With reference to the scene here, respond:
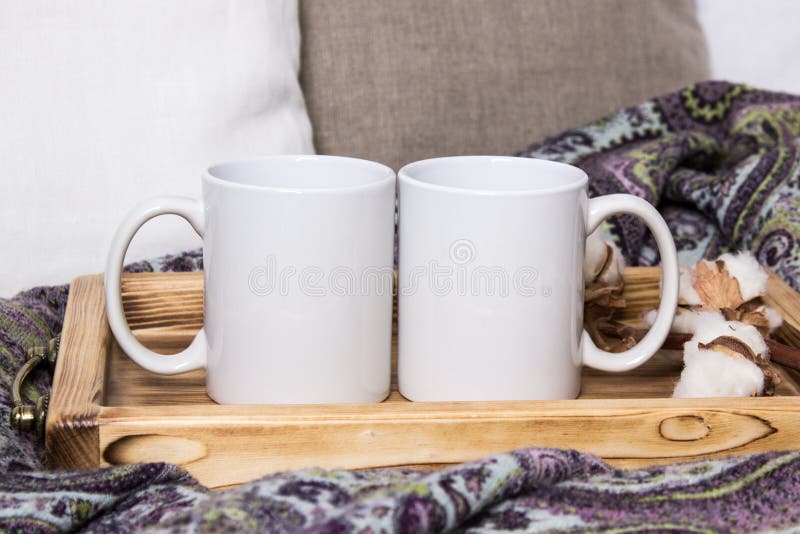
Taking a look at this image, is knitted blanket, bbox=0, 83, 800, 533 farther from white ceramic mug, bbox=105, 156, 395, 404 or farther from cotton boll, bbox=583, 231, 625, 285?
cotton boll, bbox=583, 231, 625, 285

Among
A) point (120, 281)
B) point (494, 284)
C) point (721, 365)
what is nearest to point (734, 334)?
point (721, 365)

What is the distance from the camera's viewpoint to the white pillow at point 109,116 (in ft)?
2.61

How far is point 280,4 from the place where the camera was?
36.7 inches

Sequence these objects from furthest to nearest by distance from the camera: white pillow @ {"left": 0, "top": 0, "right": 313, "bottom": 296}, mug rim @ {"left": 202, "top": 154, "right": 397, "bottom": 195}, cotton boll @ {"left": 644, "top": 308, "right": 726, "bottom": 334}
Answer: white pillow @ {"left": 0, "top": 0, "right": 313, "bottom": 296} → cotton boll @ {"left": 644, "top": 308, "right": 726, "bottom": 334} → mug rim @ {"left": 202, "top": 154, "right": 397, "bottom": 195}

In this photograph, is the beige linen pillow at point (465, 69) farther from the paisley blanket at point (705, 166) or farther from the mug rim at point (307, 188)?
the mug rim at point (307, 188)

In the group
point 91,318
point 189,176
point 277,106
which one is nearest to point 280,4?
point 277,106

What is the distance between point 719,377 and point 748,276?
0.44 ft

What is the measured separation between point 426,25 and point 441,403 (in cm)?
65

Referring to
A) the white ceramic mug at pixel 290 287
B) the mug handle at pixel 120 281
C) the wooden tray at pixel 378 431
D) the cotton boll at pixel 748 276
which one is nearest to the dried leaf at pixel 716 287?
the cotton boll at pixel 748 276

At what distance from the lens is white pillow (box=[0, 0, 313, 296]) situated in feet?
2.61

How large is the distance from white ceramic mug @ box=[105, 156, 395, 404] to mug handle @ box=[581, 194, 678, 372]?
136mm

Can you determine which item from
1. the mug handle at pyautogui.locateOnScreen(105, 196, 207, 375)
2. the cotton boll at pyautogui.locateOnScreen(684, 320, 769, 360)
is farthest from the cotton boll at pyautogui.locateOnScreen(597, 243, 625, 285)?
the mug handle at pyautogui.locateOnScreen(105, 196, 207, 375)

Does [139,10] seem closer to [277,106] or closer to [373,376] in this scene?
[277,106]

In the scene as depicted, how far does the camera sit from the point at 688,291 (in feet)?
2.26
